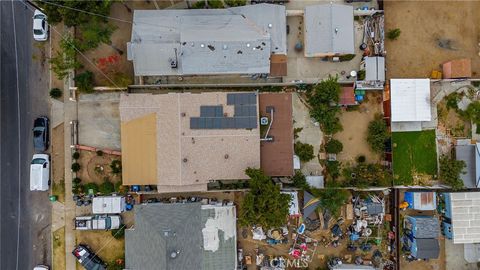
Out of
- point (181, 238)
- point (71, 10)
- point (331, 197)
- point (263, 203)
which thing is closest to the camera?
point (263, 203)

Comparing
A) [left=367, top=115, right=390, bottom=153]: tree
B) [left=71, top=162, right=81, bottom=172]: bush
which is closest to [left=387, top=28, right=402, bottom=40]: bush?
[left=367, top=115, right=390, bottom=153]: tree

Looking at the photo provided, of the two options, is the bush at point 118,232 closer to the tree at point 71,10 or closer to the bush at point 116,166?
the bush at point 116,166

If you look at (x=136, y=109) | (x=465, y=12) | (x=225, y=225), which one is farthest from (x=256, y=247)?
(x=465, y=12)

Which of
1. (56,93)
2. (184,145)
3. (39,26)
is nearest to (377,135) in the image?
(184,145)

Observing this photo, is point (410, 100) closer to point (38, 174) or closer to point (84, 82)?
point (84, 82)

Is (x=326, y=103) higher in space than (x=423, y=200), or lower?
higher

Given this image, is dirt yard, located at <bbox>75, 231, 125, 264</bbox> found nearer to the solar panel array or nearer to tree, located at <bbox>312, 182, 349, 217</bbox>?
the solar panel array

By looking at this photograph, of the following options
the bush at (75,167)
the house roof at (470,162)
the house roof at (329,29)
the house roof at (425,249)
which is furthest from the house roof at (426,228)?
the bush at (75,167)
